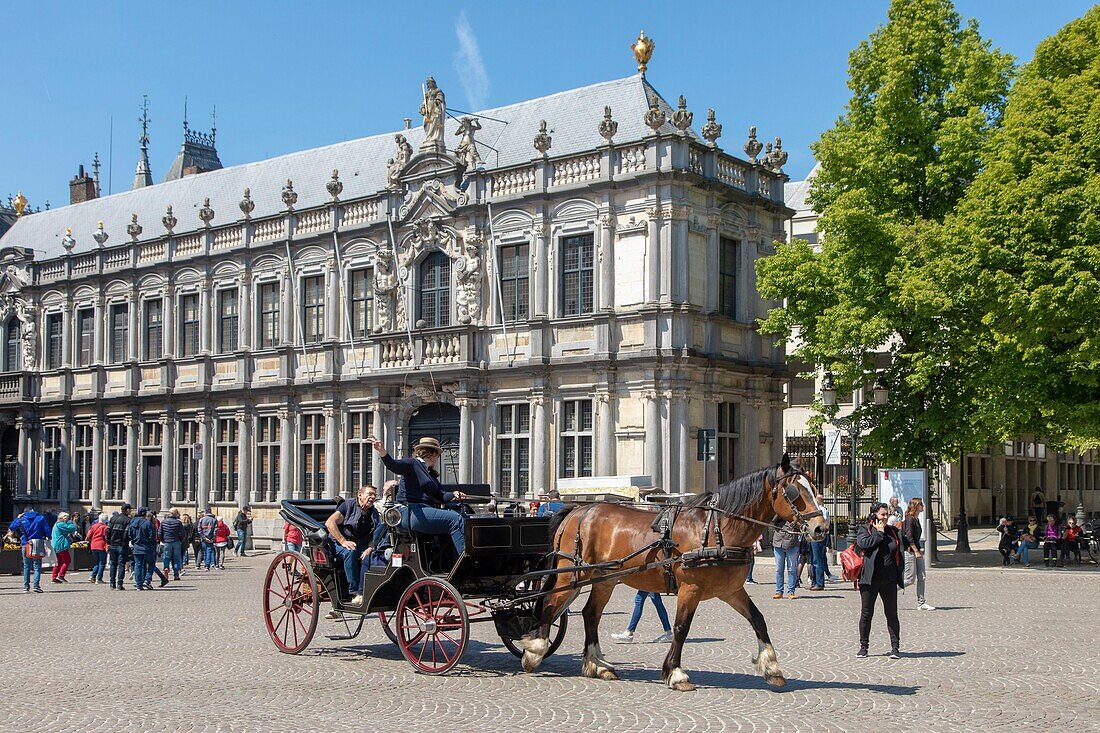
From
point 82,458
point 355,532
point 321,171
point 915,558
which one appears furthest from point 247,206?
point 355,532

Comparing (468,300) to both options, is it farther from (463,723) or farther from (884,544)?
(463,723)

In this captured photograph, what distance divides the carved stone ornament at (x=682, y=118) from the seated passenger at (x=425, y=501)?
22.6 metres

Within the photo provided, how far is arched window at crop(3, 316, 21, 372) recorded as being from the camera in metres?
53.2

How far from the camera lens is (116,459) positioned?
161ft

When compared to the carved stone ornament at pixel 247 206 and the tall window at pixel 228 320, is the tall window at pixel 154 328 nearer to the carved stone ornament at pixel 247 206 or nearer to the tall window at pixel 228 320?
the tall window at pixel 228 320

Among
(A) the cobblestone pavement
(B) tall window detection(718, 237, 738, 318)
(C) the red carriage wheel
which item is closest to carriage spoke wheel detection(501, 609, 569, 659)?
(A) the cobblestone pavement

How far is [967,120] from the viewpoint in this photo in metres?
31.0

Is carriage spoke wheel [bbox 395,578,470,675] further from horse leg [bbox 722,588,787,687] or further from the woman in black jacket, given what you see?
the woman in black jacket

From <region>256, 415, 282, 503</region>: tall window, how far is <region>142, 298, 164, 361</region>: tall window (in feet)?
20.6

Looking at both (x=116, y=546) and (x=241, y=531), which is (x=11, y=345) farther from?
(x=116, y=546)

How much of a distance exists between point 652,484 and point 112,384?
25.1 m

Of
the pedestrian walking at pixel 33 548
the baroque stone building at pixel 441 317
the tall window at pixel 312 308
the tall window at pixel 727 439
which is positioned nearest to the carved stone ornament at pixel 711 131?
the baroque stone building at pixel 441 317

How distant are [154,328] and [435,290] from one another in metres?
14.2

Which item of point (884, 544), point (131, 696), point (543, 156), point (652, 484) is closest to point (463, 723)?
point (131, 696)
